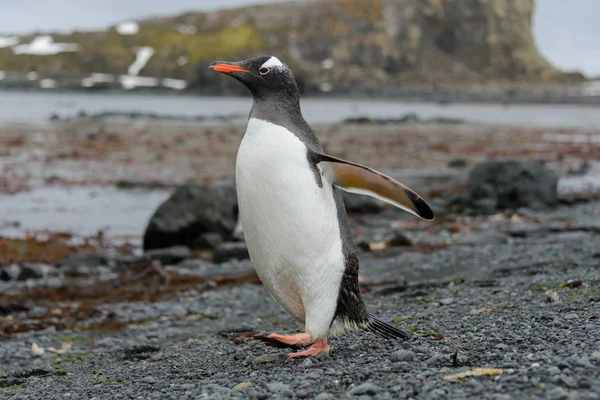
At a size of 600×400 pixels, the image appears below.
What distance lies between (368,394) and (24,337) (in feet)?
14.9

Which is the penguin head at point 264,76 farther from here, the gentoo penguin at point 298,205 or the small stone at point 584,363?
the small stone at point 584,363

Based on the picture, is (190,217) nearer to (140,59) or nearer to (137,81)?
(137,81)

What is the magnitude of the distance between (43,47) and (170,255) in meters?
152

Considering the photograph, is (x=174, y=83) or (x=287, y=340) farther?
(x=174, y=83)

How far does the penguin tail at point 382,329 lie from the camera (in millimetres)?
4593

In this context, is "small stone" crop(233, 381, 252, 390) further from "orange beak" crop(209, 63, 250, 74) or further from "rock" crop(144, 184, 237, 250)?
"rock" crop(144, 184, 237, 250)

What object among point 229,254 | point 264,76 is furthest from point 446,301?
point 229,254

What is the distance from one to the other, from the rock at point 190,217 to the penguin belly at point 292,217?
22.2ft

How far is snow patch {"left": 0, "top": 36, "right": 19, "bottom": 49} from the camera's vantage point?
156125 mm

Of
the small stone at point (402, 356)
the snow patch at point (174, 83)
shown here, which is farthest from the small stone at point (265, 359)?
the snow patch at point (174, 83)

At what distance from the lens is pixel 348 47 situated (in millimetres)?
142125

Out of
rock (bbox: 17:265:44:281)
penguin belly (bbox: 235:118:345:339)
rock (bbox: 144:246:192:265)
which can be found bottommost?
rock (bbox: 17:265:44:281)

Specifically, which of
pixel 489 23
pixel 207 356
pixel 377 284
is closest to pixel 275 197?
pixel 207 356

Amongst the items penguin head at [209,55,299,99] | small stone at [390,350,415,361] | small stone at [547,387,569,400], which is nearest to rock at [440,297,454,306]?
small stone at [390,350,415,361]
